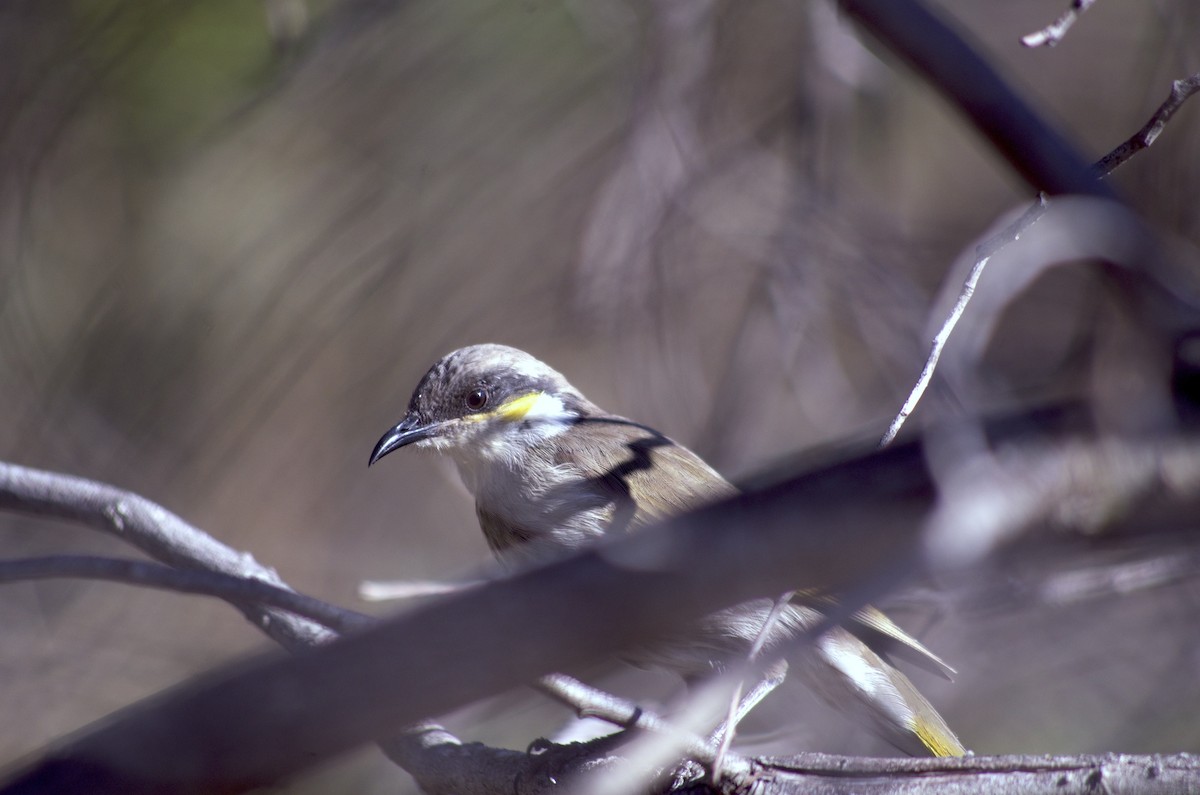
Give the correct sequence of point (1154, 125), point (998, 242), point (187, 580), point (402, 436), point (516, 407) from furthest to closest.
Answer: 1. point (516, 407)
2. point (402, 436)
3. point (187, 580)
4. point (1154, 125)
5. point (998, 242)

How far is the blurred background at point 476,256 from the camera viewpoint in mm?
5453

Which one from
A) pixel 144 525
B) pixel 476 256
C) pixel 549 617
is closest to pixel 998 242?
pixel 549 617

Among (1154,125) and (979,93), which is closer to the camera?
(1154,125)

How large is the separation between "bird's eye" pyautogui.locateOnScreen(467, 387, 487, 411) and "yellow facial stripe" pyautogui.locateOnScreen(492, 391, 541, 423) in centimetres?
6

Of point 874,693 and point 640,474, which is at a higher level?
point 640,474

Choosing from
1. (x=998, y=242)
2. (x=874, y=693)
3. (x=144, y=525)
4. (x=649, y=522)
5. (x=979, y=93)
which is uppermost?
(x=979, y=93)

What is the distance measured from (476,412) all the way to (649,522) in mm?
971

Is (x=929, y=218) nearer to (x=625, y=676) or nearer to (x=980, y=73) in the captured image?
(x=625, y=676)

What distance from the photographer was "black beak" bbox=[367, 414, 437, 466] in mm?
4227

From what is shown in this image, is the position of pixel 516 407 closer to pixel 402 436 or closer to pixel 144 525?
pixel 402 436

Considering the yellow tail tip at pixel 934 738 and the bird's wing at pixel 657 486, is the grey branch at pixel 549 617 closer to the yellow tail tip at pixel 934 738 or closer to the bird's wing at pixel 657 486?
the bird's wing at pixel 657 486

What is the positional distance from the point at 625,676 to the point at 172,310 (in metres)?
3.36

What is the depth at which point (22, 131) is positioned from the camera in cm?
582

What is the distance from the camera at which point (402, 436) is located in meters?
4.27
